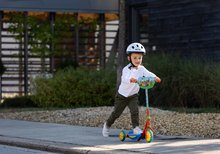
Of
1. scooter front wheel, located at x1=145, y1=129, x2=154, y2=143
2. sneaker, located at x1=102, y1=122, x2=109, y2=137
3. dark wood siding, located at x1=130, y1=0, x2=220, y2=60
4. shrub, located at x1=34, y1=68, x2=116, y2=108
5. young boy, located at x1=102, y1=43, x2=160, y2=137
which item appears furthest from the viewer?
dark wood siding, located at x1=130, y1=0, x2=220, y2=60

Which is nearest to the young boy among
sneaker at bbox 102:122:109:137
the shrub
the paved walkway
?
sneaker at bbox 102:122:109:137

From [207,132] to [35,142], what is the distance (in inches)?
124

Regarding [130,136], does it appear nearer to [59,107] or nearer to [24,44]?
[59,107]

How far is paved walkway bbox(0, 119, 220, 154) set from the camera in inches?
437

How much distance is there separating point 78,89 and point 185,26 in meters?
4.24

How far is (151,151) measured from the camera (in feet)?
35.6

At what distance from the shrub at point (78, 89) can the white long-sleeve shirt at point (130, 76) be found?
9.17 meters

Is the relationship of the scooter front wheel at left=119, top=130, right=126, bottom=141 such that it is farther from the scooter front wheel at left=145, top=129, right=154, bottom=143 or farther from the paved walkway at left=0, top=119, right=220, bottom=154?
the scooter front wheel at left=145, top=129, right=154, bottom=143

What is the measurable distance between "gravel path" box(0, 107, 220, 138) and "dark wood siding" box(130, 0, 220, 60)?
4998 mm

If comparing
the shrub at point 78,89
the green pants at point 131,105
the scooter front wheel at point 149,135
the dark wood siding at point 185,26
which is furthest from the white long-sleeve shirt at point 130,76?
the dark wood siding at point 185,26

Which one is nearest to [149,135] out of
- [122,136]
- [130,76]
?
[122,136]

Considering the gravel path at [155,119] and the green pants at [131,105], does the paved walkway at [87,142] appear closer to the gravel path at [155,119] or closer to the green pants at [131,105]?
the green pants at [131,105]

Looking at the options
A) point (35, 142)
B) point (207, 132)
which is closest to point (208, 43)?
point (207, 132)

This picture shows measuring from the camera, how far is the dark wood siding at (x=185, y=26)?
2222 cm
